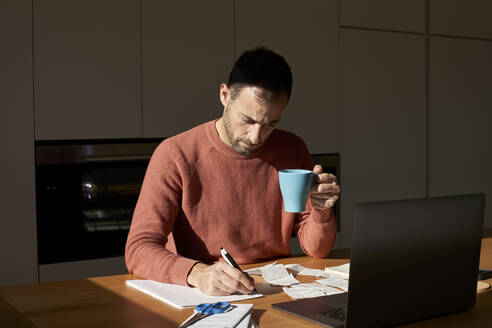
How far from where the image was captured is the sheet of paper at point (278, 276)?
4.49ft

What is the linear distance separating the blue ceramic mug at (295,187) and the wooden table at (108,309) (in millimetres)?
191

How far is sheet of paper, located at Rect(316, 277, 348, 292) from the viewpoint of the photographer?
1.34 m

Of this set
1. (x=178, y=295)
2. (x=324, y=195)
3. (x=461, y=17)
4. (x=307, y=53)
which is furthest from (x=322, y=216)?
(x=461, y=17)

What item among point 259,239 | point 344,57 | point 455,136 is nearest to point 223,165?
point 259,239

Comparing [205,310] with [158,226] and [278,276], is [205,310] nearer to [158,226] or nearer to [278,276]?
[278,276]

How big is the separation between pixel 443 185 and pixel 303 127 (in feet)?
3.76

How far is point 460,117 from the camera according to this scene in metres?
4.01

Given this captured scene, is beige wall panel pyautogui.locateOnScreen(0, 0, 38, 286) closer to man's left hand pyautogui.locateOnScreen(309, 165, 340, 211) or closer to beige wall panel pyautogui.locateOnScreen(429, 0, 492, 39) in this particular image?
man's left hand pyautogui.locateOnScreen(309, 165, 340, 211)

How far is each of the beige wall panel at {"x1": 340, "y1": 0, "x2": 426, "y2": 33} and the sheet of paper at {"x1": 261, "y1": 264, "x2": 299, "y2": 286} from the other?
7.76 feet

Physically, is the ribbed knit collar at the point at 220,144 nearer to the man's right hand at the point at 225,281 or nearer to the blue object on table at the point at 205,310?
the man's right hand at the point at 225,281

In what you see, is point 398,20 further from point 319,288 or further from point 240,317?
point 240,317

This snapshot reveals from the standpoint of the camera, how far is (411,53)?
12.4 feet

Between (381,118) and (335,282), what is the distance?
97.1 inches

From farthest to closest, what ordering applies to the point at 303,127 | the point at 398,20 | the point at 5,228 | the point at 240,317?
1. the point at 398,20
2. the point at 303,127
3. the point at 5,228
4. the point at 240,317
